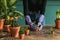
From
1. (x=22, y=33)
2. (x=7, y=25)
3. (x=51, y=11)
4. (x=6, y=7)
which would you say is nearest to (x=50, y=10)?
(x=51, y=11)

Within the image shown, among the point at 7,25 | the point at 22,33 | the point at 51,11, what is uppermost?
the point at 51,11

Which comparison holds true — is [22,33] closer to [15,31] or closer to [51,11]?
[15,31]

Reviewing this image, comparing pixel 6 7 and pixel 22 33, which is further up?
pixel 6 7

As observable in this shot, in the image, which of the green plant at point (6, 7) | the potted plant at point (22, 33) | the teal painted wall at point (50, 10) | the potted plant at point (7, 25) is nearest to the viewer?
the potted plant at point (22, 33)

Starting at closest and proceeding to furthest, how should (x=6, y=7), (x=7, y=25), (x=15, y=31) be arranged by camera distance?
(x=15, y=31), (x=7, y=25), (x=6, y=7)

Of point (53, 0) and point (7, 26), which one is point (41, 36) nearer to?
point (7, 26)

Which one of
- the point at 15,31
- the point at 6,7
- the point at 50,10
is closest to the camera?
the point at 15,31

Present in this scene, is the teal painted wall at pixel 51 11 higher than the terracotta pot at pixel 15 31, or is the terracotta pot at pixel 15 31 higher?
the teal painted wall at pixel 51 11

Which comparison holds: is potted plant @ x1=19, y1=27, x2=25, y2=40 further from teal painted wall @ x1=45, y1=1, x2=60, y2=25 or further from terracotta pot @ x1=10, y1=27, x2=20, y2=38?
teal painted wall @ x1=45, y1=1, x2=60, y2=25

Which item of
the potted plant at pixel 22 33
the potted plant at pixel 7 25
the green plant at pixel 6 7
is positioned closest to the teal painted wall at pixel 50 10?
the green plant at pixel 6 7

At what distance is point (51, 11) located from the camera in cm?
454

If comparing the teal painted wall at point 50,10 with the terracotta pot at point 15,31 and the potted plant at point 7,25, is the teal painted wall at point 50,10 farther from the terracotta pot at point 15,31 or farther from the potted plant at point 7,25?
the terracotta pot at point 15,31

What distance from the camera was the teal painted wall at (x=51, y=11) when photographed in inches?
178

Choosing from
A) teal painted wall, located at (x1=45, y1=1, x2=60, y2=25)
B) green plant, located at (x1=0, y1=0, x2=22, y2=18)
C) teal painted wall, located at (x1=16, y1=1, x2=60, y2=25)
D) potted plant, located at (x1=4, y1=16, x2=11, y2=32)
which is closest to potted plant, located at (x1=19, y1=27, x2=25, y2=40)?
potted plant, located at (x1=4, y1=16, x2=11, y2=32)
